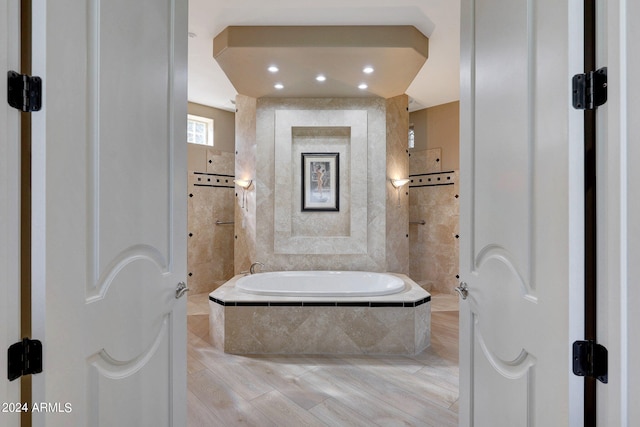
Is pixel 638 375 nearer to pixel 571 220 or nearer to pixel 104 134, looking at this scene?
pixel 571 220

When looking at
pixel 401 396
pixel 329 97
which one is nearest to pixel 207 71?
pixel 329 97

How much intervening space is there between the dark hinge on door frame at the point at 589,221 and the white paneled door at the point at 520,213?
0.02 metres

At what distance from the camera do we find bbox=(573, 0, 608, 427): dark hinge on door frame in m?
0.73

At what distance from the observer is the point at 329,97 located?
3.91 meters

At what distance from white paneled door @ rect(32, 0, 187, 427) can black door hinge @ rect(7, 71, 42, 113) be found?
2cm

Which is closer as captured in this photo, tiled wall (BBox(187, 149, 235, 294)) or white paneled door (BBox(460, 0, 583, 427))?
white paneled door (BBox(460, 0, 583, 427))

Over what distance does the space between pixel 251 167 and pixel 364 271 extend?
6.57 ft

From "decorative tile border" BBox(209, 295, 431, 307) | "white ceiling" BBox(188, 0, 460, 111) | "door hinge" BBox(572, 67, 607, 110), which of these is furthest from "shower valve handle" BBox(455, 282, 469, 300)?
"white ceiling" BBox(188, 0, 460, 111)

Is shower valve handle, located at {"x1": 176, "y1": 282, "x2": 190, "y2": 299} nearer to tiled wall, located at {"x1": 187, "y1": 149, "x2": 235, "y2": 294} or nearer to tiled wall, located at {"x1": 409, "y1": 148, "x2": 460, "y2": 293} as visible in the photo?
tiled wall, located at {"x1": 187, "y1": 149, "x2": 235, "y2": 294}

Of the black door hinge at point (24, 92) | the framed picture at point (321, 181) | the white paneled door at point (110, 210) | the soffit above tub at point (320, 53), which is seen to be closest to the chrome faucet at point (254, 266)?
the framed picture at point (321, 181)

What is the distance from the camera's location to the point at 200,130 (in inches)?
191

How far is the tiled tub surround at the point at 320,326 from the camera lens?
8.47ft

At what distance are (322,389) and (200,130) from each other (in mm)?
4239

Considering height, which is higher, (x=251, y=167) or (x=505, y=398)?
(x=251, y=167)
